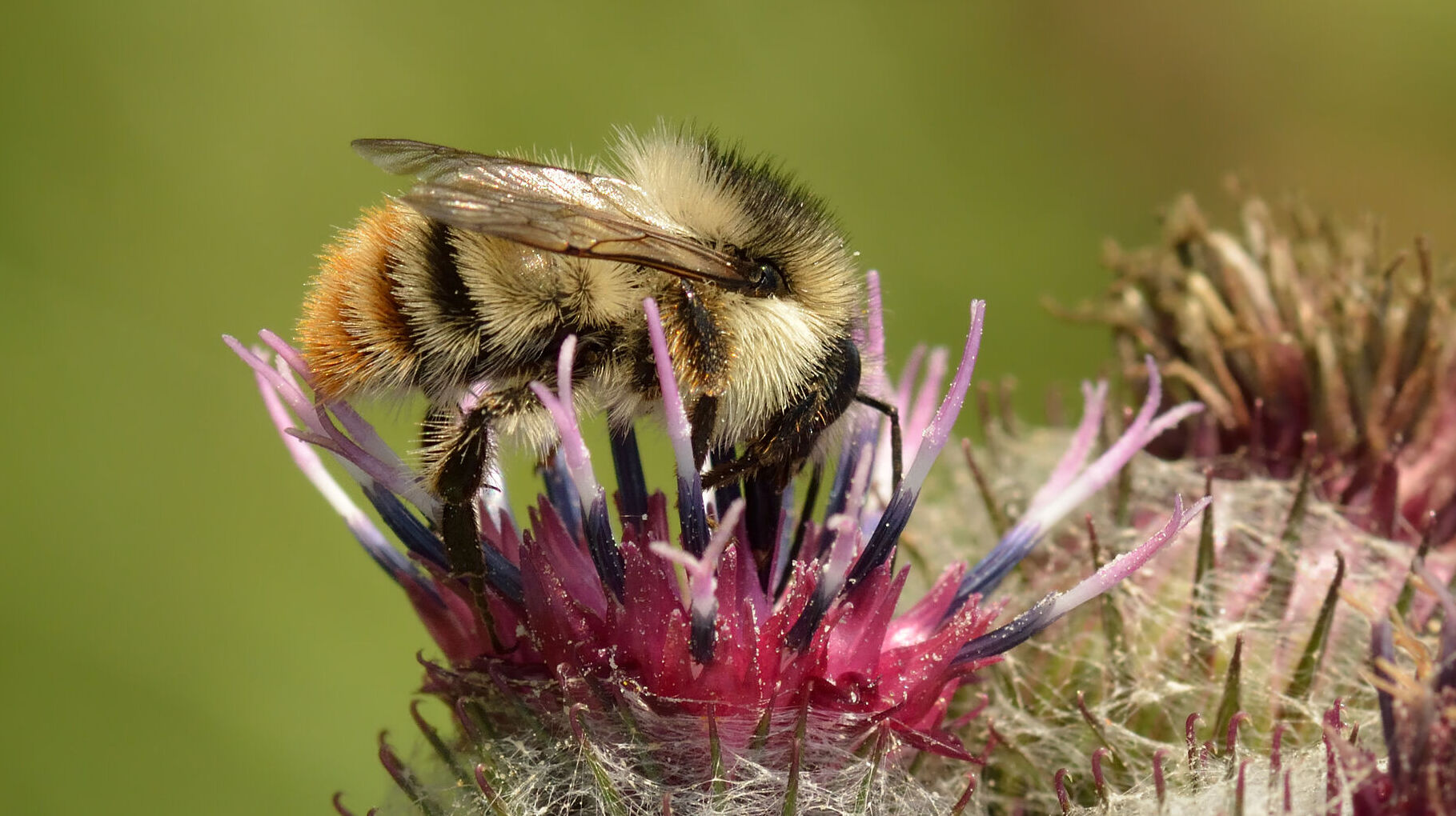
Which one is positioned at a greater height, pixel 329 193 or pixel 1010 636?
pixel 329 193

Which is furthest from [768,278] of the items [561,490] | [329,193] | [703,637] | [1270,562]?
[329,193]

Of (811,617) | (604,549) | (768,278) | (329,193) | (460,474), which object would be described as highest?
(329,193)

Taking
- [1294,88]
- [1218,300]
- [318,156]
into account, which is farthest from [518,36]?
[1294,88]

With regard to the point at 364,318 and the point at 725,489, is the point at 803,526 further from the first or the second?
the point at 364,318

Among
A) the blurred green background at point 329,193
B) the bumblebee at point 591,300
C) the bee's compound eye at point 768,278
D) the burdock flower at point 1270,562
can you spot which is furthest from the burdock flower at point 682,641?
the blurred green background at point 329,193

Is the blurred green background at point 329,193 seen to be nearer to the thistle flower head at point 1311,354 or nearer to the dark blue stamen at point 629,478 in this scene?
the thistle flower head at point 1311,354

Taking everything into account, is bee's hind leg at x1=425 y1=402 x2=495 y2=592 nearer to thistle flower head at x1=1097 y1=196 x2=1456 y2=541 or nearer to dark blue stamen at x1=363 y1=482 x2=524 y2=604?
dark blue stamen at x1=363 y1=482 x2=524 y2=604

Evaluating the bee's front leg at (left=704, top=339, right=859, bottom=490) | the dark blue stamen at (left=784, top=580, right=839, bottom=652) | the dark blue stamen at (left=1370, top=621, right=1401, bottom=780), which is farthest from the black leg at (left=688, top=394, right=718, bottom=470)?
the dark blue stamen at (left=1370, top=621, right=1401, bottom=780)
